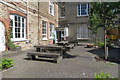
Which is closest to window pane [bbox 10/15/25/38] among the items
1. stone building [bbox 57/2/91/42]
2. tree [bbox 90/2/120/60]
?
tree [bbox 90/2/120/60]

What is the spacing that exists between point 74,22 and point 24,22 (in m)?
10.1

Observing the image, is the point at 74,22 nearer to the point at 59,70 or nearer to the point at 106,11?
the point at 106,11

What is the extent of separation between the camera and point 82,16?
1688cm

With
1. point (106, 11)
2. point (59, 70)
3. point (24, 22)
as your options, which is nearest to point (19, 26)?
point (24, 22)

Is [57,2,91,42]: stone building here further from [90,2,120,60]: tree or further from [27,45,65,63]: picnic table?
[90,2,120,60]: tree

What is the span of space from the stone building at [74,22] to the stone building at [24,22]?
4.73 metres

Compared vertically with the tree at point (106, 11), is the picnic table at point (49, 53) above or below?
below

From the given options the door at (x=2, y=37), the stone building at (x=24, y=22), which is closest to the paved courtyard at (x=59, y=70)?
the door at (x=2, y=37)

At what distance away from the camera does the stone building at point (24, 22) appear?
24.2 feet

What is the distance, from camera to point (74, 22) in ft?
57.3

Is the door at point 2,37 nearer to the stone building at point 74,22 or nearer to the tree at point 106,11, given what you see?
the tree at point 106,11

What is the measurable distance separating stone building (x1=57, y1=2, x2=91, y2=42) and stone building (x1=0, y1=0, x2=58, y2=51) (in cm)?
473

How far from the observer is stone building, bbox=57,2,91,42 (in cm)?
1678

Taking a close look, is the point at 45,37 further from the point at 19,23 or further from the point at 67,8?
the point at 67,8
